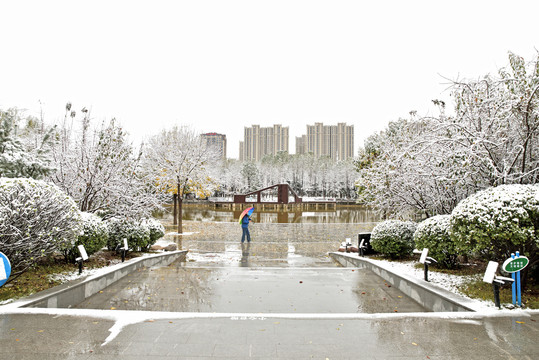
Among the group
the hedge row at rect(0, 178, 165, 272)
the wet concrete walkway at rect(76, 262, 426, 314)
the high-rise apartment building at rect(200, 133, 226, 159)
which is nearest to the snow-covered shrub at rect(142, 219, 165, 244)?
the wet concrete walkway at rect(76, 262, 426, 314)

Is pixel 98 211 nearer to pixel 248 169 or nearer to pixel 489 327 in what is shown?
pixel 489 327

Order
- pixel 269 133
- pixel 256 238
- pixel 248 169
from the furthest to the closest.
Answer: pixel 269 133, pixel 248 169, pixel 256 238

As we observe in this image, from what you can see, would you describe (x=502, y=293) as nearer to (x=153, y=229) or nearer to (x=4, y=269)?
(x=4, y=269)

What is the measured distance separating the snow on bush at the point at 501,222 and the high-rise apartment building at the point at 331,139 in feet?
568

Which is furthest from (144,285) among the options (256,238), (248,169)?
(248,169)

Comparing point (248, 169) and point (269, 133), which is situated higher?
point (269, 133)

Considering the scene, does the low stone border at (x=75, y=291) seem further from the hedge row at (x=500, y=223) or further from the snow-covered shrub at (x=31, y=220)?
the hedge row at (x=500, y=223)

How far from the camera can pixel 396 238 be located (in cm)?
908

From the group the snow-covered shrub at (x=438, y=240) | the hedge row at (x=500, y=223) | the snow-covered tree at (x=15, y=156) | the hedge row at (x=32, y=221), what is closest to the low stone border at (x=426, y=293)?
the hedge row at (x=500, y=223)

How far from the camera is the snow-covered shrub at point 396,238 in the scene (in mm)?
9070

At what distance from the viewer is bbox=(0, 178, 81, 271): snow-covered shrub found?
16.3ft

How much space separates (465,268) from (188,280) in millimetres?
5722

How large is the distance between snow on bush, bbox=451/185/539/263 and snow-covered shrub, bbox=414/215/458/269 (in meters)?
1.42

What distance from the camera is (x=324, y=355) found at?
3.37 m
